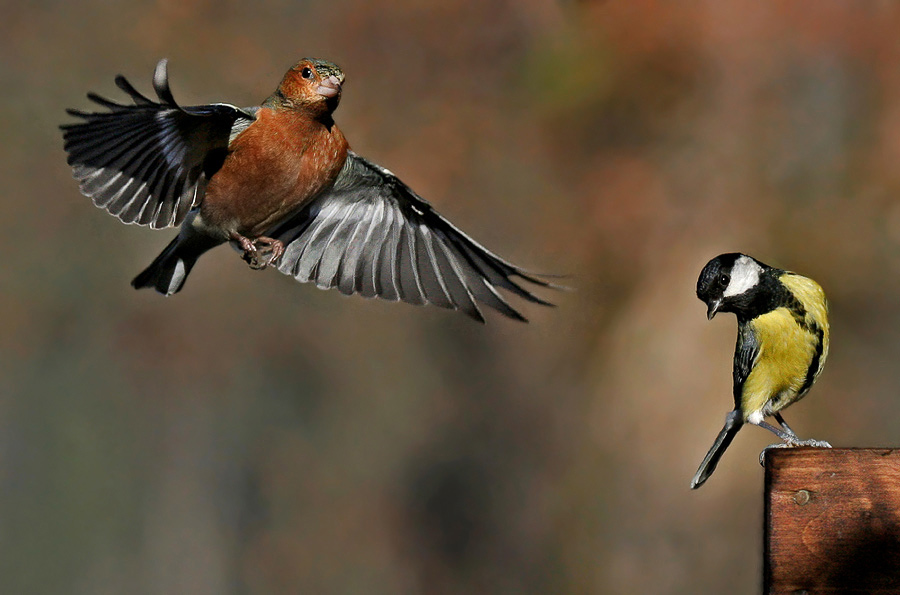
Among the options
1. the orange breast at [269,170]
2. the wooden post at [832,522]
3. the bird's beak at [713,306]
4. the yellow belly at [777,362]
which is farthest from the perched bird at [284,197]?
the wooden post at [832,522]

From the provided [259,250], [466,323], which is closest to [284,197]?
[259,250]

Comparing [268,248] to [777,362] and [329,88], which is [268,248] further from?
[777,362]

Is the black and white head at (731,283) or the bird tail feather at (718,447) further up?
the black and white head at (731,283)

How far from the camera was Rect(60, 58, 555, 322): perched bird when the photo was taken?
3.44 m

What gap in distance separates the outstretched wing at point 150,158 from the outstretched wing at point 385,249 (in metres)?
0.55

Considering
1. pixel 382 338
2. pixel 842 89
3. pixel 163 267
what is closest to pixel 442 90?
pixel 382 338

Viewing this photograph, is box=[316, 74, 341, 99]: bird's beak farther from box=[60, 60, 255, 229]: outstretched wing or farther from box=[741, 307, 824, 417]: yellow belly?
box=[741, 307, 824, 417]: yellow belly

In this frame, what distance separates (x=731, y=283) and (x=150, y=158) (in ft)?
6.20

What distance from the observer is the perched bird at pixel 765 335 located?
3.36m

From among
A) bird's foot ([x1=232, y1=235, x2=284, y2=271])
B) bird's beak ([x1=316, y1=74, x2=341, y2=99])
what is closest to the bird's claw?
bird's foot ([x1=232, y1=235, x2=284, y2=271])

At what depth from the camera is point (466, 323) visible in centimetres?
775

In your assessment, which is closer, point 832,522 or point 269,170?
point 832,522

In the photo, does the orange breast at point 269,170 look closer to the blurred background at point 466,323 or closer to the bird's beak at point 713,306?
the bird's beak at point 713,306

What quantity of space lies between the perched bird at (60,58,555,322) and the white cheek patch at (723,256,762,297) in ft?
2.11
